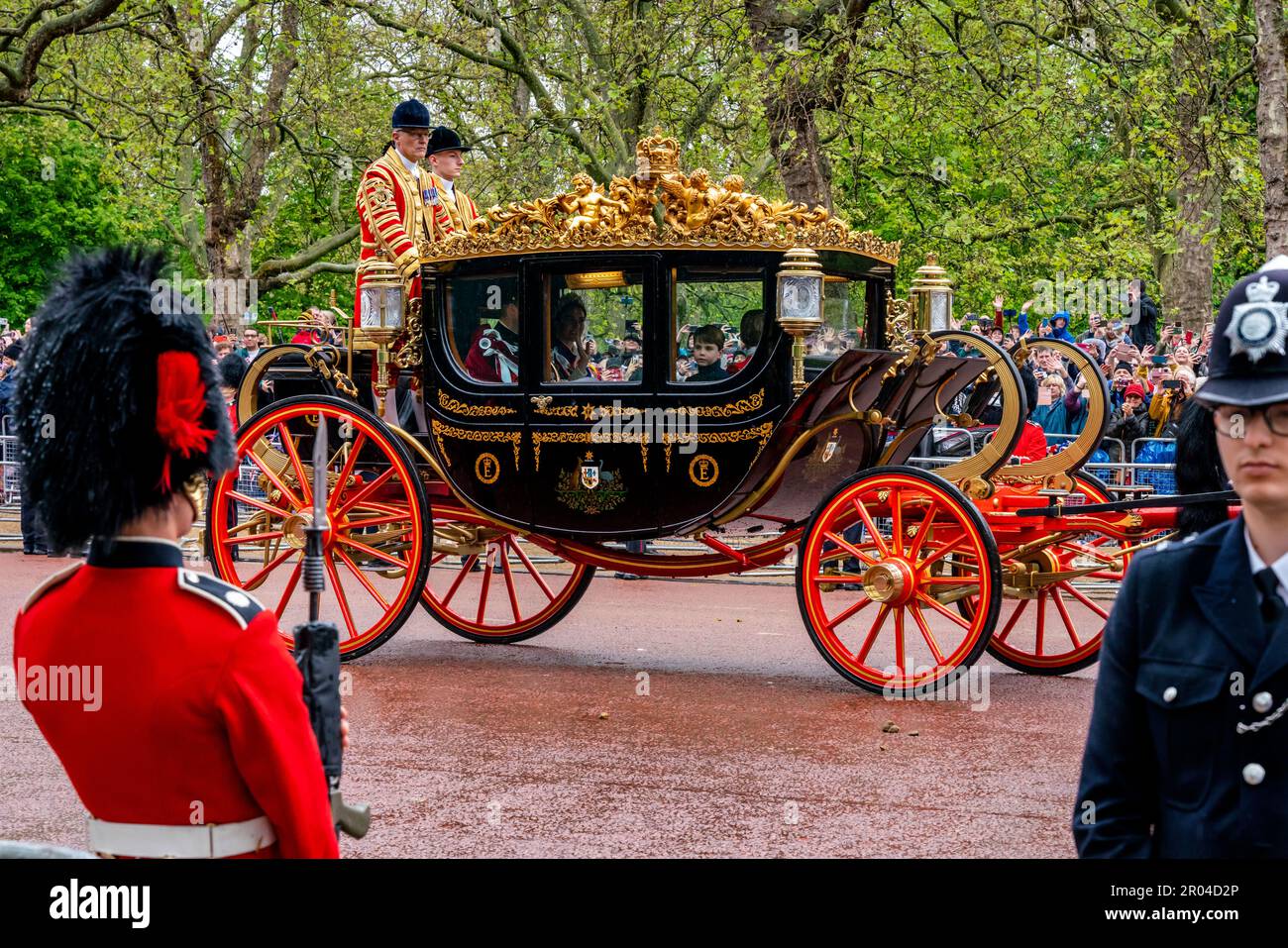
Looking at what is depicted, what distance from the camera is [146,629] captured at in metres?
2.50

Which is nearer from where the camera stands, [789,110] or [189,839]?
[189,839]

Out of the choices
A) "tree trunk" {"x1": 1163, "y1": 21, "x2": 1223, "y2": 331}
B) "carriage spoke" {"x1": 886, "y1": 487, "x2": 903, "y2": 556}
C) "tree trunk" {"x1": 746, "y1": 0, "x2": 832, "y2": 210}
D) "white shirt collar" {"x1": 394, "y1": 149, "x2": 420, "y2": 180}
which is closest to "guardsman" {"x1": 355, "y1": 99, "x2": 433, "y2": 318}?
"white shirt collar" {"x1": 394, "y1": 149, "x2": 420, "y2": 180}

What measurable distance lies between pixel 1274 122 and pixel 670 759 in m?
8.06

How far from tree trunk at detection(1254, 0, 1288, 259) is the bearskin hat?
34.7ft

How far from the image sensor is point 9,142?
31.0m

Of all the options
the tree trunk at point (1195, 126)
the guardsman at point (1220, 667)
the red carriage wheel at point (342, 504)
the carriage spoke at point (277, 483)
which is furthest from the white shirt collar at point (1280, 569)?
the tree trunk at point (1195, 126)

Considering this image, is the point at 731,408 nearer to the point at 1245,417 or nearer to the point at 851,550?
the point at 851,550

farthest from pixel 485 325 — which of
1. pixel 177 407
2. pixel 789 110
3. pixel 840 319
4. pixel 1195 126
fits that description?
pixel 1195 126

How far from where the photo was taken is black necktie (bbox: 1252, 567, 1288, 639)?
2.20 metres

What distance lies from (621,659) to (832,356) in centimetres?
196

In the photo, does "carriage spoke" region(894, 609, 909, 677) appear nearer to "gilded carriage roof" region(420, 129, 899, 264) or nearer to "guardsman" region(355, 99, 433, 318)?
"gilded carriage roof" region(420, 129, 899, 264)
